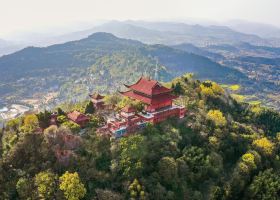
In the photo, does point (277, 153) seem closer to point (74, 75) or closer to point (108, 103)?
point (108, 103)

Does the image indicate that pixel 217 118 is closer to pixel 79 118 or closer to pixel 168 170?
pixel 168 170

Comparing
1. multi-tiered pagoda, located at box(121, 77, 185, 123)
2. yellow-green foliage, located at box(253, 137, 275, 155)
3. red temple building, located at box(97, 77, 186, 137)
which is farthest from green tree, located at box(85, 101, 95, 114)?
yellow-green foliage, located at box(253, 137, 275, 155)

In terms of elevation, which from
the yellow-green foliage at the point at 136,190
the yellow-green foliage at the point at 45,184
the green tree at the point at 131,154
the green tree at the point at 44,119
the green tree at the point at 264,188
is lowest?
the green tree at the point at 264,188

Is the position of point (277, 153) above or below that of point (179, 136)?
below

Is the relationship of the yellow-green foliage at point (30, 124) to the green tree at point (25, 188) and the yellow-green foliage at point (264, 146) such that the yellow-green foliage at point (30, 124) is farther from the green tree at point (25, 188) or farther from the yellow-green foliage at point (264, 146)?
the yellow-green foliage at point (264, 146)

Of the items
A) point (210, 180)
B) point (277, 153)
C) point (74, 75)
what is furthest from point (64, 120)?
point (74, 75)

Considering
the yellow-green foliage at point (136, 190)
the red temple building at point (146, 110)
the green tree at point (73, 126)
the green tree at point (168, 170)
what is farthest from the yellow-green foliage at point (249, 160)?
the green tree at point (73, 126)
